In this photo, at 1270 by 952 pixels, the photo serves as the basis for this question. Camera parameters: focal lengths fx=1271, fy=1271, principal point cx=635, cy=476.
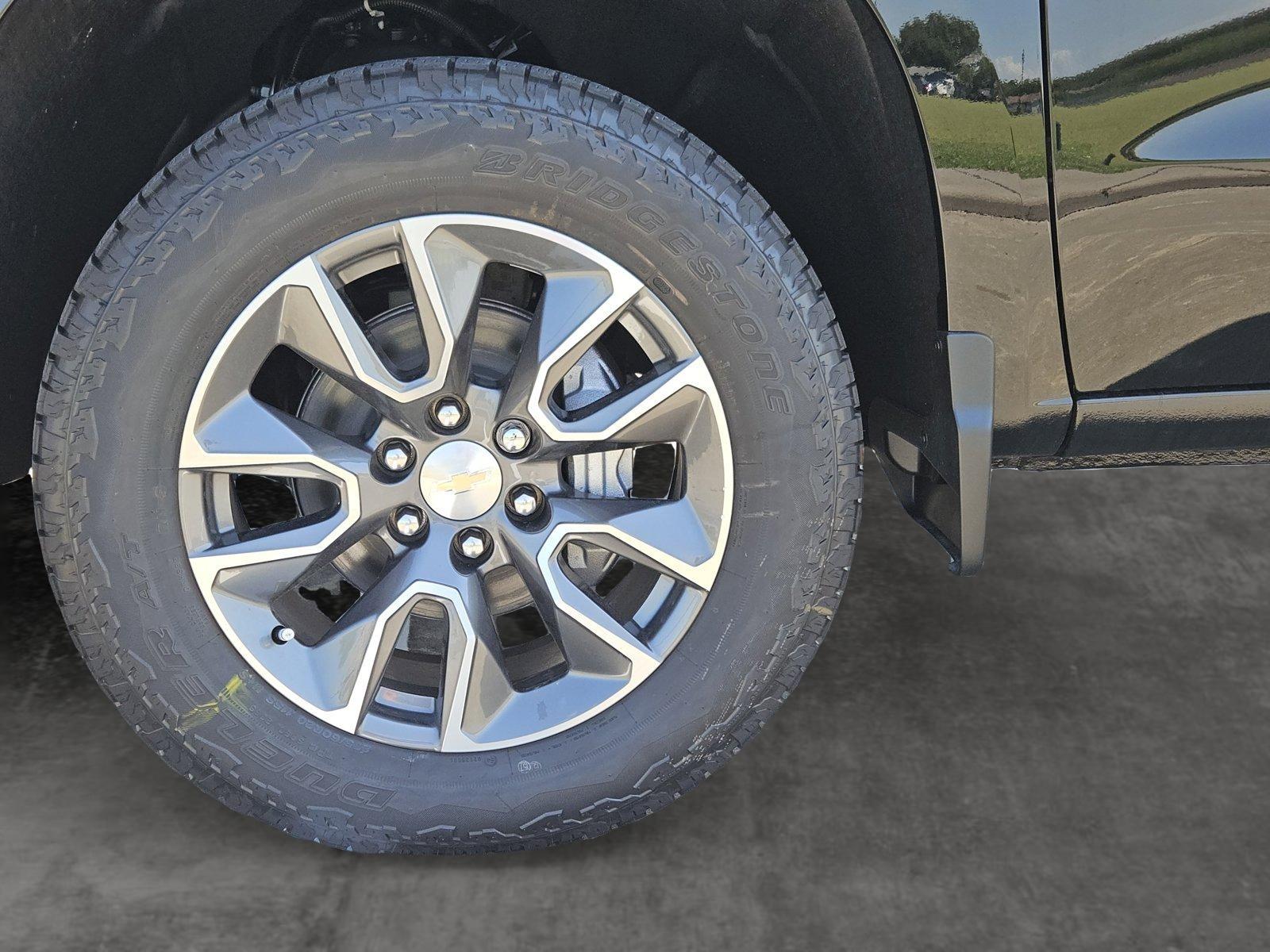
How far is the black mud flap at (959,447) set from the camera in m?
1.78

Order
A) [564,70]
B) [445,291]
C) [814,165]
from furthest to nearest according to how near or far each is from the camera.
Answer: [564,70]
[814,165]
[445,291]

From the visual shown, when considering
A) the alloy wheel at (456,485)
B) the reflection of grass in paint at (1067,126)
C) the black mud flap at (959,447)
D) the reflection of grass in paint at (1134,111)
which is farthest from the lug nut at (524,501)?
the reflection of grass in paint at (1134,111)

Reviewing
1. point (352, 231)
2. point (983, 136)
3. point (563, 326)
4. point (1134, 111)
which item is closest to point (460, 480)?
point (563, 326)

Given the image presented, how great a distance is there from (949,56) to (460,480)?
877mm

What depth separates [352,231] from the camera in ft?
5.73

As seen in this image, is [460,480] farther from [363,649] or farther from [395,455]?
[363,649]

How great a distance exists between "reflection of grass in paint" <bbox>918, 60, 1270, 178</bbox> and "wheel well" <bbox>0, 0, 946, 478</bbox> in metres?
0.04

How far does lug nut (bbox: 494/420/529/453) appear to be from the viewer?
1826 mm

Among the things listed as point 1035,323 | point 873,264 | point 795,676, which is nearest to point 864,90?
point 873,264

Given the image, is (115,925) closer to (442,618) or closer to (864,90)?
(442,618)

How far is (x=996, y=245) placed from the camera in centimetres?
172

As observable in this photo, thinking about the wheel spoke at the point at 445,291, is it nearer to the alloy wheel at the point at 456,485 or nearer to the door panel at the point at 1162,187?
the alloy wheel at the point at 456,485

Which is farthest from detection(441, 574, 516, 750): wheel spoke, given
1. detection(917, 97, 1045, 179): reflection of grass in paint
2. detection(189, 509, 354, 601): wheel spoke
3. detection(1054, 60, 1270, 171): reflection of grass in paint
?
detection(1054, 60, 1270, 171): reflection of grass in paint

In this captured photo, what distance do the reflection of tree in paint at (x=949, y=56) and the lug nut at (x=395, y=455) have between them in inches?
34.0
